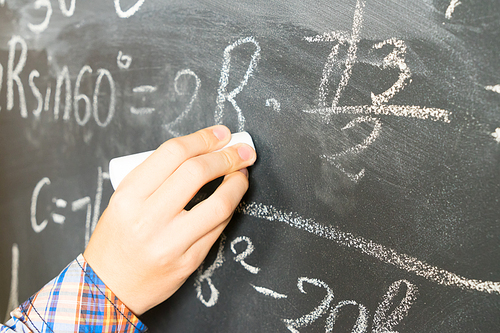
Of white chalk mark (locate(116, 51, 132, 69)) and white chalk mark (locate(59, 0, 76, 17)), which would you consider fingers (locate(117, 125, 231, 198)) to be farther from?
white chalk mark (locate(59, 0, 76, 17))

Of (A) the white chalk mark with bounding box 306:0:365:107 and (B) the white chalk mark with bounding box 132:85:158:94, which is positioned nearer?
(A) the white chalk mark with bounding box 306:0:365:107

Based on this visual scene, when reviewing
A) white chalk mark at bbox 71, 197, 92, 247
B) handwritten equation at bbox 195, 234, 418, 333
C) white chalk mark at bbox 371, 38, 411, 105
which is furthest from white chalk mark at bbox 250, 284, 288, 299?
white chalk mark at bbox 71, 197, 92, 247

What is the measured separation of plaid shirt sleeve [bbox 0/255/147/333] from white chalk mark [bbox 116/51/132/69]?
38 centimetres

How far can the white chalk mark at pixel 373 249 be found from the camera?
0.39m

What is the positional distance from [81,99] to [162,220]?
47cm

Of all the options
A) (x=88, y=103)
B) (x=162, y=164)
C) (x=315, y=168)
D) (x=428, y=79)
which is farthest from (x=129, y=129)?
(x=428, y=79)

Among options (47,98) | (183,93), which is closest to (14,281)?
(47,98)

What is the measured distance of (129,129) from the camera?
0.68 metres

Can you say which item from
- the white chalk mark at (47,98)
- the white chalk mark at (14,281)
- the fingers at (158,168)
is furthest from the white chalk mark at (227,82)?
the white chalk mark at (14,281)

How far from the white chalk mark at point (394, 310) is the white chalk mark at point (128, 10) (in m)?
0.64

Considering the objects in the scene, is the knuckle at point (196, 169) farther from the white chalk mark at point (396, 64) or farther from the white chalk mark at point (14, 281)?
the white chalk mark at point (14, 281)

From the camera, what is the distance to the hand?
1.42 ft

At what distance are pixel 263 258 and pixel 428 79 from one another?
0.36m

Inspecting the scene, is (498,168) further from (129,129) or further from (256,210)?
(129,129)
